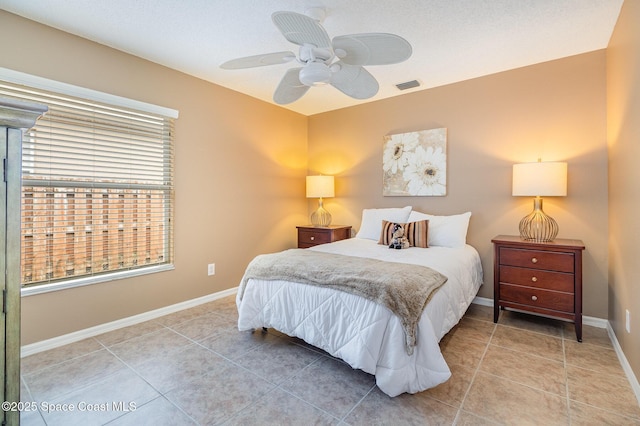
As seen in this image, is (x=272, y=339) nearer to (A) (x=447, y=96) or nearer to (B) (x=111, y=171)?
(B) (x=111, y=171)

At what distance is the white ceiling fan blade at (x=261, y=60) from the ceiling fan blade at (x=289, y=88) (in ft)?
0.59

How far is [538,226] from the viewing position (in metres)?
2.96

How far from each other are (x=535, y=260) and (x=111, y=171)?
378cm

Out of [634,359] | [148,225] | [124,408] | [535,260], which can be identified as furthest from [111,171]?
[634,359]

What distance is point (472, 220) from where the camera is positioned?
11.1 feet

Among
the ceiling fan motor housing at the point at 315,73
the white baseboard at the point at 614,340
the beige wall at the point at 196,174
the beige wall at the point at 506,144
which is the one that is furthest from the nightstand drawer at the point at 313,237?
the ceiling fan motor housing at the point at 315,73

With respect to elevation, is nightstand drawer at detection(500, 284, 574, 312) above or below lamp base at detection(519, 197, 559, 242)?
below

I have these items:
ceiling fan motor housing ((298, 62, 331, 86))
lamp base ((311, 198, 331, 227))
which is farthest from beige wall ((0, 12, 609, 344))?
ceiling fan motor housing ((298, 62, 331, 86))

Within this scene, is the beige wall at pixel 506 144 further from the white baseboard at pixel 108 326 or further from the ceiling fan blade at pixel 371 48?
the white baseboard at pixel 108 326

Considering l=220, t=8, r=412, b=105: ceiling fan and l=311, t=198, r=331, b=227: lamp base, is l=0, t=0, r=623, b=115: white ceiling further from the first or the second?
l=311, t=198, r=331, b=227: lamp base

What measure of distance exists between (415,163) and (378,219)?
0.84 metres

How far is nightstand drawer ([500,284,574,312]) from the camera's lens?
2.50 metres

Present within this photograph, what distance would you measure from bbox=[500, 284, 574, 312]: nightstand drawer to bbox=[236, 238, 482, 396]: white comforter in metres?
0.30

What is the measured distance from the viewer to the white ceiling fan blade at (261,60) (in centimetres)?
192
